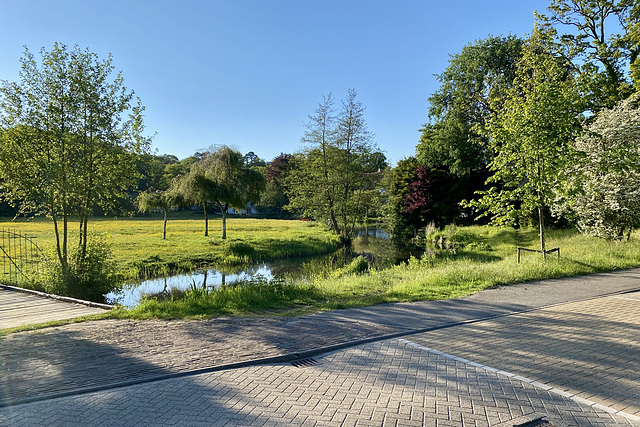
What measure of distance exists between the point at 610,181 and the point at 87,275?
19197 millimetres

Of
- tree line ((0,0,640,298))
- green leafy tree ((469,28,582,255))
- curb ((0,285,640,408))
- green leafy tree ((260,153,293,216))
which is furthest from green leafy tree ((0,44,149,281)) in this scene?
green leafy tree ((260,153,293,216))

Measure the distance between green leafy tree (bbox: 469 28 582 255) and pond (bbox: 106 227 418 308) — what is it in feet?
27.6

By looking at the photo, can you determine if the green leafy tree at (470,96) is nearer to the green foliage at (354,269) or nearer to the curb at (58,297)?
the green foliage at (354,269)

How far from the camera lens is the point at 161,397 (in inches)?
164

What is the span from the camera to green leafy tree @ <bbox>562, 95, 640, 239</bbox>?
50.0 ft

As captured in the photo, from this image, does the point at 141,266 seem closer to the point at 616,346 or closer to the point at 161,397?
the point at 161,397

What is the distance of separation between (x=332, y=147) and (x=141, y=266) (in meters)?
16.8

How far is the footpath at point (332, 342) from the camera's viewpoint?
183 inches

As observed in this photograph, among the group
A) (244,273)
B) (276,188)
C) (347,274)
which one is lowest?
(244,273)

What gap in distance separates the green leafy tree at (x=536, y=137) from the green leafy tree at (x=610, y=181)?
9.92 ft

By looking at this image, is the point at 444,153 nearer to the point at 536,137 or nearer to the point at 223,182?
the point at 223,182

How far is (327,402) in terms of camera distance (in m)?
4.02

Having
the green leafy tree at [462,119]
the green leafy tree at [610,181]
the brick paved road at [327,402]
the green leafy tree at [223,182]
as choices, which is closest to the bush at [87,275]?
the brick paved road at [327,402]

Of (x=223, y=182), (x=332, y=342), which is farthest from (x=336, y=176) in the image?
(x=332, y=342)
